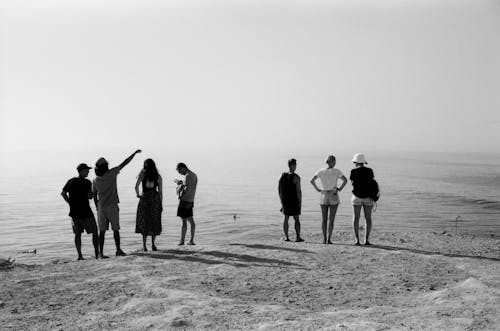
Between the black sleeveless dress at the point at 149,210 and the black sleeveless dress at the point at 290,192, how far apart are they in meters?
3.38

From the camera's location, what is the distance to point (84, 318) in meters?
6.00

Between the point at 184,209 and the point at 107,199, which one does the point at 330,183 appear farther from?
the point at 107,199

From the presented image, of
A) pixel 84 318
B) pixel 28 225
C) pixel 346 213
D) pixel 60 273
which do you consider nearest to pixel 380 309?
pixel 84 318

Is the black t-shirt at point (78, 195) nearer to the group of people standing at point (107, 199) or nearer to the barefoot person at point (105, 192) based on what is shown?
the group of people standing at point (107, 199)

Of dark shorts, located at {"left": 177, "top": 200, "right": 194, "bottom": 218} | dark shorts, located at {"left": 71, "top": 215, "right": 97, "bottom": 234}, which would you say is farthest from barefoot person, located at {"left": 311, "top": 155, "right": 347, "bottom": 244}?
dark shorts, located at {"left": 71, "top": 215, "right": 97, "bottom": 234}

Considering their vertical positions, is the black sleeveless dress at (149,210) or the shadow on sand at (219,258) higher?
the black sleeveless dress at (149,210)

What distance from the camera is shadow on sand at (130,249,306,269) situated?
9.24 metres

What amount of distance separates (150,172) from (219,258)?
107 inches

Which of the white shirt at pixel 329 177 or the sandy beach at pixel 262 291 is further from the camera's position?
the white shirt at pixel 329 177

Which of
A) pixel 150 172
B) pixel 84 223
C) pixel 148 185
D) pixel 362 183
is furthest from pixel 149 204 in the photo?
pixel 362 183

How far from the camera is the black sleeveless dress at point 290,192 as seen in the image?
11.5m

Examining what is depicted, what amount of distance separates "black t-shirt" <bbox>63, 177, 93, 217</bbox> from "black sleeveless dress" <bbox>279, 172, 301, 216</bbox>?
502cm

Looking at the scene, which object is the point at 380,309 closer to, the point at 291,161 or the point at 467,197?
the point at 291,161

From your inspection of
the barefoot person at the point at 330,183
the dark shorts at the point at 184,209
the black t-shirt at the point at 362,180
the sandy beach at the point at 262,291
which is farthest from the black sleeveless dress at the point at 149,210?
the black t-shirt at the point at 362,180
